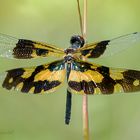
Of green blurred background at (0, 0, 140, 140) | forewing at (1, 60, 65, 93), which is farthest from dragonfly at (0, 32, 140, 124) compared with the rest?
green blurred background at (0, 0, 140, 140)

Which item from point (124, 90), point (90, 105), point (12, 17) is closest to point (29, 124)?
point (90, 105)

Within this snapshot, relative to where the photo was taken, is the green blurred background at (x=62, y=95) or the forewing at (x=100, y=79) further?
the green blurred background at (x=62, y=95)

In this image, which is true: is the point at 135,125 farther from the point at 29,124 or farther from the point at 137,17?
the point at 137,17

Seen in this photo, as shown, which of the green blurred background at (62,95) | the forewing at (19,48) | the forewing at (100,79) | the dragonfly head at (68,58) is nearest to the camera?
the forewing at (100,79)

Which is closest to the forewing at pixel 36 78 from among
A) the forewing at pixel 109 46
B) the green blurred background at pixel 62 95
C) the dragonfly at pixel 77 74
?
the dragonfly at pixel 77 74

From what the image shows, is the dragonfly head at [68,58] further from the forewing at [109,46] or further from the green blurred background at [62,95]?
the green blurred background at [62,95]

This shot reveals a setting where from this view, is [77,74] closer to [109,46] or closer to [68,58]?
[68,58]
